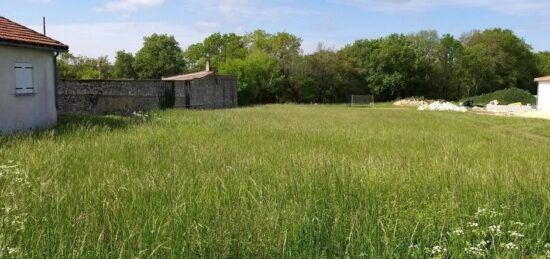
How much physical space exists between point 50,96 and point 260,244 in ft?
57.7

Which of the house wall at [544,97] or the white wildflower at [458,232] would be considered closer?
the white wildflower at [458,232]

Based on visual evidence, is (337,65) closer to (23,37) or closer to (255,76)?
(255,76)

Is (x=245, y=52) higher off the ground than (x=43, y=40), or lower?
higher

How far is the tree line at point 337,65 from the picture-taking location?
71.7 meters

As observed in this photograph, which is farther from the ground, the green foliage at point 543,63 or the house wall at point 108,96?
the green foliage at point 543,63

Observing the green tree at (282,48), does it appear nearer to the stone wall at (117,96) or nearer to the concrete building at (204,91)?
the concrete building at (204,91)

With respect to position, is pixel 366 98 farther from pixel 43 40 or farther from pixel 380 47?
pixel 43 40

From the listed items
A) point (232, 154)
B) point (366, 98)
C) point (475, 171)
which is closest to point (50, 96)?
point (232, 154)

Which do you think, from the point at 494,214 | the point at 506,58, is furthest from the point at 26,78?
the point at 506,58

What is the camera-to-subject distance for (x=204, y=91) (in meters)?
45.5

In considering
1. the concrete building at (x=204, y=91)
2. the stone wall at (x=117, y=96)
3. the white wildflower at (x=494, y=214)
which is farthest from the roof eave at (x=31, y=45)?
the concrete building at (x=204, y=91)

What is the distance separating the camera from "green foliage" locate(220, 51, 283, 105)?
66625mm

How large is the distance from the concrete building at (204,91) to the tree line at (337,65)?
489 inches

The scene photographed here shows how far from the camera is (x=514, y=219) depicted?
17.3 ft
